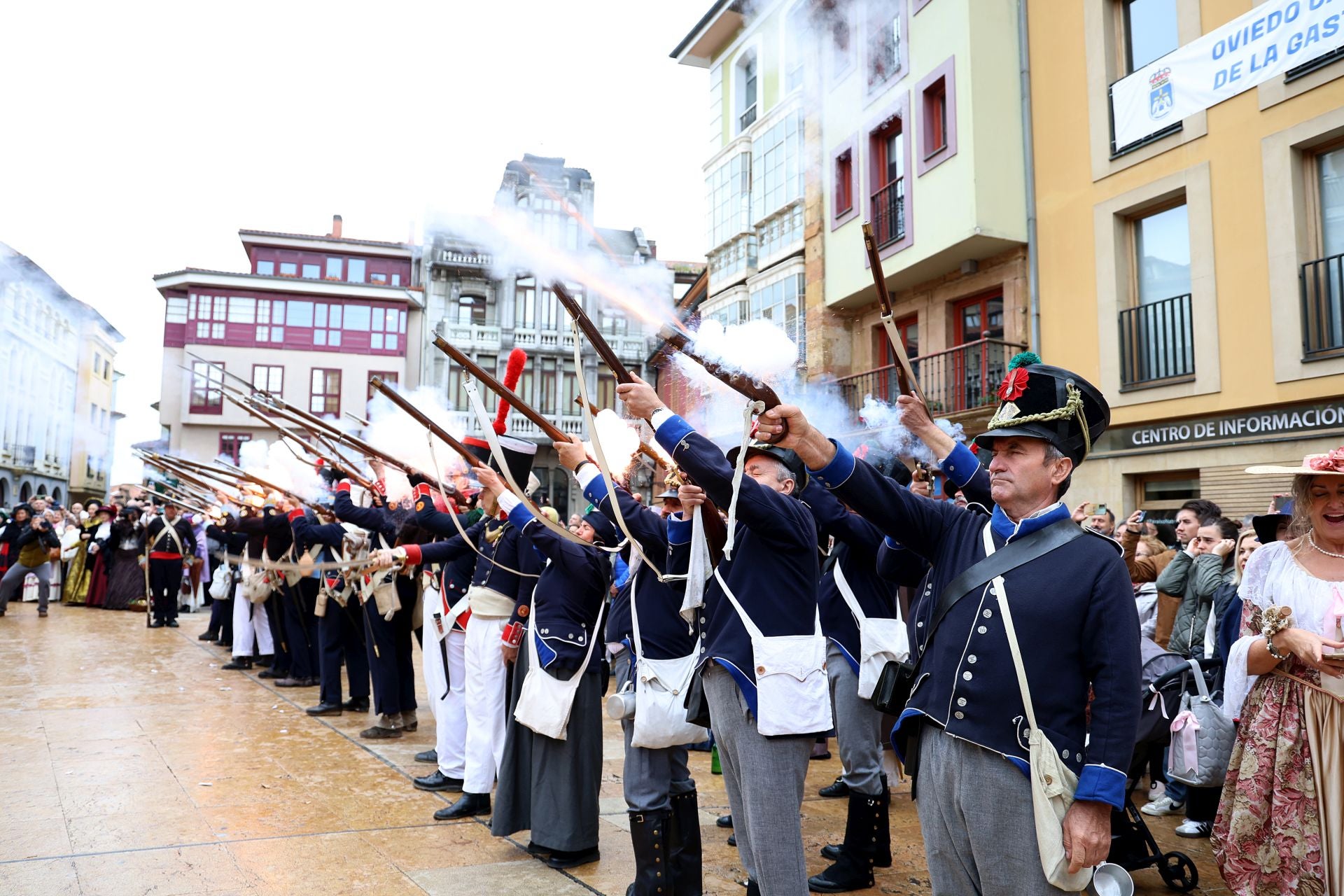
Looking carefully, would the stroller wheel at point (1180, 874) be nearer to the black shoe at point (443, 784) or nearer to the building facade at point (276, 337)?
the black shoe at point (443, 784)

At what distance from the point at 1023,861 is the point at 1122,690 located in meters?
0.50

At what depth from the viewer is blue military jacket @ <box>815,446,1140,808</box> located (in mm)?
2564

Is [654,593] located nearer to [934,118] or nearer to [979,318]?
[979,318]

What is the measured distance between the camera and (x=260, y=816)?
5715 millimetres

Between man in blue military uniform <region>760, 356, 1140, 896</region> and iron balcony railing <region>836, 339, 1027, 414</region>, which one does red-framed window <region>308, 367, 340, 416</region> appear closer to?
iron balcony railing <region>836, 339, 1027, 414</region>

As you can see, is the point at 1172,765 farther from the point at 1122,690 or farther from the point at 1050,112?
the point at 1050,112

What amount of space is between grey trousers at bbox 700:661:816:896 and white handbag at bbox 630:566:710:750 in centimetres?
59

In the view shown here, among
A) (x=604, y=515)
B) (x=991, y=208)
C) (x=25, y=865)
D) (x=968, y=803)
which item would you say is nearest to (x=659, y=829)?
(x=604, y=515)

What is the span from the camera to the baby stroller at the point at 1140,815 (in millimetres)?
4703

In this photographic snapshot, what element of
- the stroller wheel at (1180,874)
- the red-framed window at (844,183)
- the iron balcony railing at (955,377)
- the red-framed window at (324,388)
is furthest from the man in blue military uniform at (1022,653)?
the red-framed window at (324,388)

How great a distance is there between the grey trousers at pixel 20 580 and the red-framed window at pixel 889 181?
50.1ft

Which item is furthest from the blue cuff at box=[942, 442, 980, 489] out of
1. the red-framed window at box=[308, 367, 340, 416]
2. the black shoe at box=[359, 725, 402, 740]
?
the red-framed window at box=[308, 367, 340, 416]

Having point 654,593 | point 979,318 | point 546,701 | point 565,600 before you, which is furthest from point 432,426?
point 979,318

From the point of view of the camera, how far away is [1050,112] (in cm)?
1393
